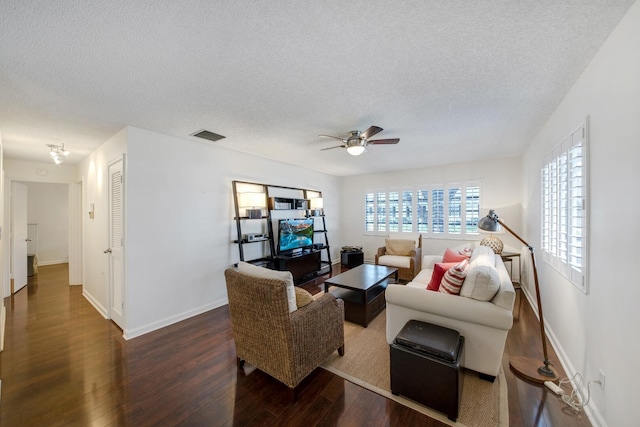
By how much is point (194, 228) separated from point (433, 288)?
128 inches

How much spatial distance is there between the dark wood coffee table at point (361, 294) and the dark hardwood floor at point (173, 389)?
3.47 ft

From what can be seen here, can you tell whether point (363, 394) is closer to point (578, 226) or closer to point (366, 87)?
point (578, 226)

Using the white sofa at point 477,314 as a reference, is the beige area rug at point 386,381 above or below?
below

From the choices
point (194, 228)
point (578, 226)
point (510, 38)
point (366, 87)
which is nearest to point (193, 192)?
point (194, 228)

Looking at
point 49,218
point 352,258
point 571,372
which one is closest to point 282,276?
point 571,372

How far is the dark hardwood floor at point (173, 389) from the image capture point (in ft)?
5.71

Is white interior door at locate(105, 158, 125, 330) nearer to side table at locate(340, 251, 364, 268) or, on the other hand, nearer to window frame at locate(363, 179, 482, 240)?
side table at locate(340, 251, 364, 268)

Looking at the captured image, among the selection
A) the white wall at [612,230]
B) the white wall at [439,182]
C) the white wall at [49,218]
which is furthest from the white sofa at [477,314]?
the white wall at [49,218]

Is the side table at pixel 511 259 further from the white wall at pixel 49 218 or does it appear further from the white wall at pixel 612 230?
the white wall at pixel 49 218

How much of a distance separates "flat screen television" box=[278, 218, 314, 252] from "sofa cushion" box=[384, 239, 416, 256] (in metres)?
1.86

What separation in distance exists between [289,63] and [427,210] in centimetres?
509

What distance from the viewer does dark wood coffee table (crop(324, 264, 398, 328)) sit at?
10.4 ft

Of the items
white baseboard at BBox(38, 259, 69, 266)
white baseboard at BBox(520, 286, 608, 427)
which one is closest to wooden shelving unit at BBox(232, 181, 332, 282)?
white baseboard at BBox(520, 286, 608, 427)

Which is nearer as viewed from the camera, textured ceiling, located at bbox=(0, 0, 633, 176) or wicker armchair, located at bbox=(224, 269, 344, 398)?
textured ceiling, located at bbox=(0, 0, 633, 176)
